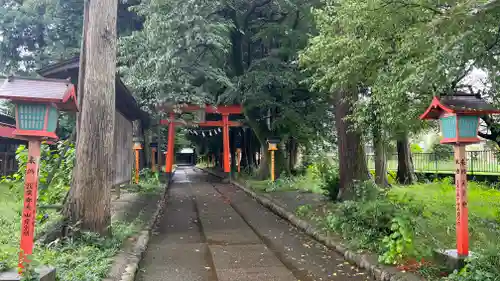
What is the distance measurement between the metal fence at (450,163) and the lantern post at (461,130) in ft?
33.0

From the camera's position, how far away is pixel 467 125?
5.48m

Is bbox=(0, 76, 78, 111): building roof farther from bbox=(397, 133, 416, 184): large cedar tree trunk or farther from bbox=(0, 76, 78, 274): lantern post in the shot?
bbox=(397, 133, 416, 184): large cedar tree trunk

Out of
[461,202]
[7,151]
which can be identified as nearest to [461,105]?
[461,202]

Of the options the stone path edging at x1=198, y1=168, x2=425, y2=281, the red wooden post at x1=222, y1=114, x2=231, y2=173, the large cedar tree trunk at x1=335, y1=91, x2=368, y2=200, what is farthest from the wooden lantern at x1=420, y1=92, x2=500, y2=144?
the red wooden post at x1=222, y1=114, x2=231, y2=173

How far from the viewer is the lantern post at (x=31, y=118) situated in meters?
4.86

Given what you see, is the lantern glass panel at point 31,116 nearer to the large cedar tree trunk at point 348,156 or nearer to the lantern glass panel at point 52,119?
the lantern glass panel at point 52,119

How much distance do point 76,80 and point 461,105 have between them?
871 cm

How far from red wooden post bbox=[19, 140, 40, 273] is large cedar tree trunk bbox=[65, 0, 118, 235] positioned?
7.40ft

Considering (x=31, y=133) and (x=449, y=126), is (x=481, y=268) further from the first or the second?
(x=31, y=133)

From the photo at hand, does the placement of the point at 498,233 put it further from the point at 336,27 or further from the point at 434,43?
the point at 336,27

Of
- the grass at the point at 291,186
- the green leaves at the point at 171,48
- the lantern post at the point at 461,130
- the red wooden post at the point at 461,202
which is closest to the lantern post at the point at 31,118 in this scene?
the lantern post at the point at 461,130

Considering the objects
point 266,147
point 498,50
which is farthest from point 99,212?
point 266,147

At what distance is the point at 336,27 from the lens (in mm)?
8469

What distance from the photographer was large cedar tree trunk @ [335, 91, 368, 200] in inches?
440
